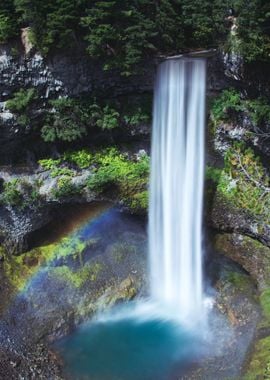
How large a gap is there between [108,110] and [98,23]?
3214mm

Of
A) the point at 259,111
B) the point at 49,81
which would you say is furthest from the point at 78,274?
the point at 259,111

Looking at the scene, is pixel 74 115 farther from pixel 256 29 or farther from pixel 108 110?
pixel 256 29

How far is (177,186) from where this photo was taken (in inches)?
682

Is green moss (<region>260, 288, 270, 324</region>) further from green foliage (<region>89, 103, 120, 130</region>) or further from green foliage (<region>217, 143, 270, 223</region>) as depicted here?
green foliage (<region>89, 103, 120, 130</region>)

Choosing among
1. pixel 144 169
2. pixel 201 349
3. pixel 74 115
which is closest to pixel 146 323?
pixel 201 349

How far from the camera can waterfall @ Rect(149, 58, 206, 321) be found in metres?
16.5

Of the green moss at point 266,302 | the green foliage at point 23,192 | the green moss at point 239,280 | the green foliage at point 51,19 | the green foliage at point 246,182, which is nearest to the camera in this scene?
the green moss at point 266,302

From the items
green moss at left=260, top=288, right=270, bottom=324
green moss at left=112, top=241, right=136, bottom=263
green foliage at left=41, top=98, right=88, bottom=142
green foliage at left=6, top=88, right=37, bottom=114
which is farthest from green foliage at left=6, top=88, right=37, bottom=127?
green moss at left=260, top=288, right=270, bottom=324

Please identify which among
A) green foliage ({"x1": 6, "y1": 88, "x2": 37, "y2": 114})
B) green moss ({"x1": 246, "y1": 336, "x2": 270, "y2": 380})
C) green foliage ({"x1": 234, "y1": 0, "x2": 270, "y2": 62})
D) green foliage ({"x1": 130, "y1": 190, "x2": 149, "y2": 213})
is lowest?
green moss ({"x1": 246, "y1": 336, "x2": 270, "y2": 380})

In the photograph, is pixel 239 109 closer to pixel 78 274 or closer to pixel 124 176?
pixel 124 176

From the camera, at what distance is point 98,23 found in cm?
1519

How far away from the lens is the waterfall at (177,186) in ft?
54.1

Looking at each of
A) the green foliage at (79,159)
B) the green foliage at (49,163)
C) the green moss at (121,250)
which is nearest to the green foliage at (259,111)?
the green foliage at (79,159)

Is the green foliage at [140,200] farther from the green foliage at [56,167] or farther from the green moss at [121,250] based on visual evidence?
the green foliage at [56,167]
